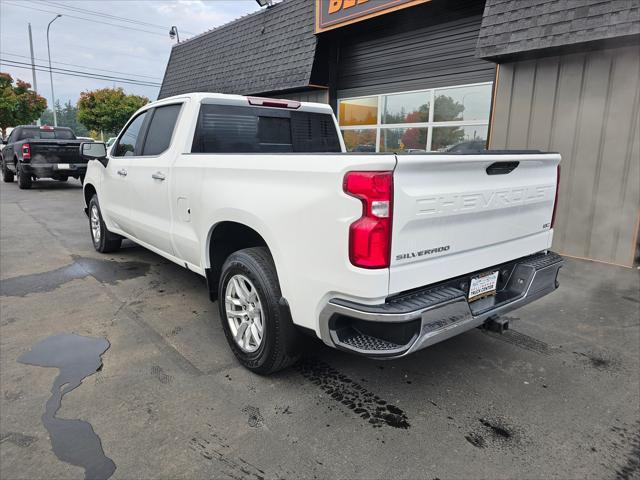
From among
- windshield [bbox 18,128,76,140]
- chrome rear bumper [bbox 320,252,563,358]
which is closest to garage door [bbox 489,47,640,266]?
chrome rear bumper [bbox 320,252,563,358]

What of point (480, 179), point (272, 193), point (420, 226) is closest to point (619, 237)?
point (480, 179)

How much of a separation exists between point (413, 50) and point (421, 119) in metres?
1.34

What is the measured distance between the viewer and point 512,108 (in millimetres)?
6789

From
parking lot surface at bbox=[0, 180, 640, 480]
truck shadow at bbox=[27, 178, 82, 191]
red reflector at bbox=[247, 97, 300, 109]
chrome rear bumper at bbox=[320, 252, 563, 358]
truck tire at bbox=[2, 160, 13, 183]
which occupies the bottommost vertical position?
parking lot surface at bbox=[0, 180, 640, 480]

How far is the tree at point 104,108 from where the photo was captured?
112 ft

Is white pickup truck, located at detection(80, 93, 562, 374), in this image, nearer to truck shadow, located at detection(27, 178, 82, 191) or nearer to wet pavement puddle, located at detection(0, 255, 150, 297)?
wet pavement puddle, located at detection(0, 255, 150, 297)

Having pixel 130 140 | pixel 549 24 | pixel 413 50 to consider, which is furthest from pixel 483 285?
pixel 413 50

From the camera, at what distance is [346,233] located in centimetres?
229

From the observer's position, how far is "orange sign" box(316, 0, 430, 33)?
26.2 feet

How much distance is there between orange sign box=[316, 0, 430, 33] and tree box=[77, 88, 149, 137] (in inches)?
1127

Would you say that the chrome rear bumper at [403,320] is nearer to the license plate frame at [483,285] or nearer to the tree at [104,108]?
the license plate frame at [483,285]

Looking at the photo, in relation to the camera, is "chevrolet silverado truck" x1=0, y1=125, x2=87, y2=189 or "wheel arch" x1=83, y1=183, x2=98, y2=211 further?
"chevrolet silverado truck" x1=0, y1=125, x2=87, y2=189

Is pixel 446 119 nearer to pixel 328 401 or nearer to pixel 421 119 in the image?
pixel 421 119

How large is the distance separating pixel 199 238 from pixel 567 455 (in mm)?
2837
